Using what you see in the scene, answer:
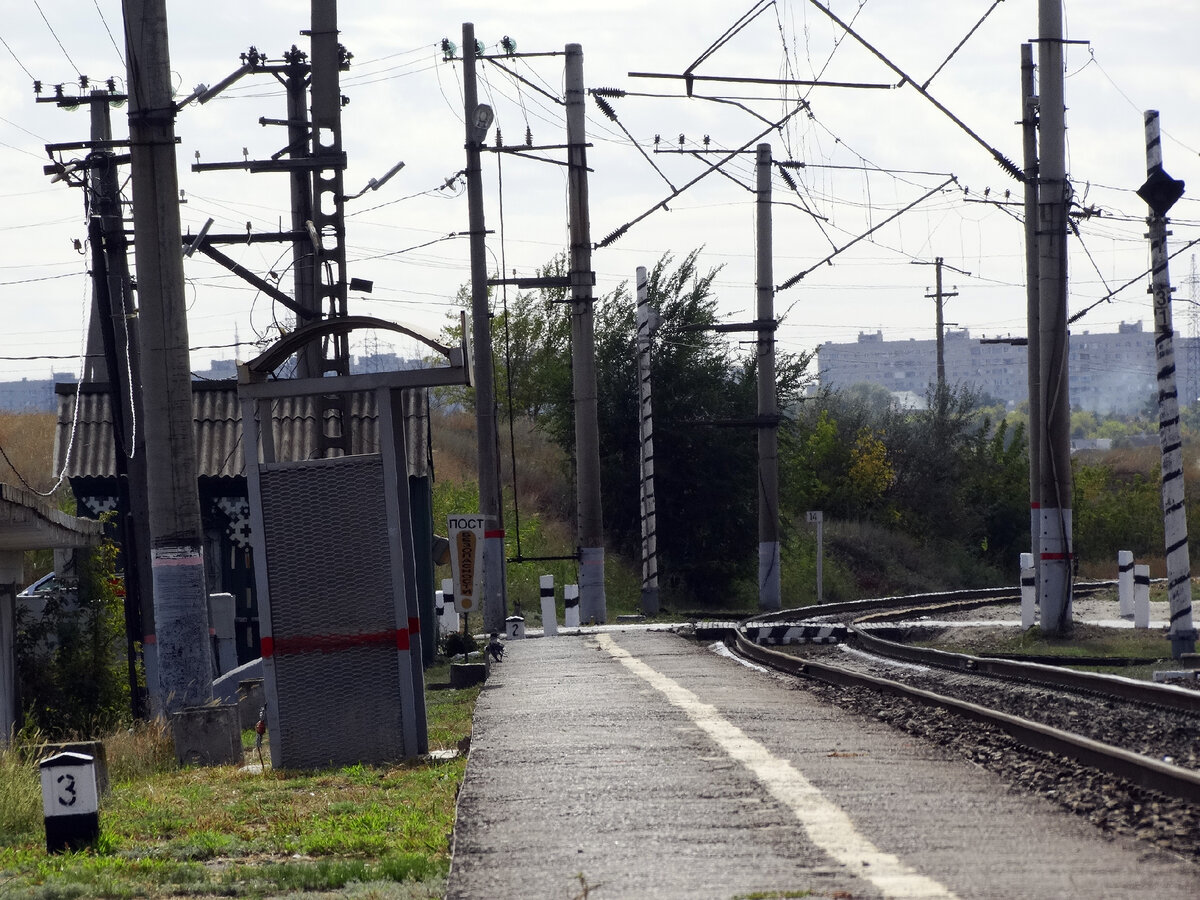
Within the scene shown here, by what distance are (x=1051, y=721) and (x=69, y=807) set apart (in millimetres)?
6404

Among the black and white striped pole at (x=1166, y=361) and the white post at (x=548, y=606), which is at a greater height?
the black and white striped pole at (x=1166, y=361)

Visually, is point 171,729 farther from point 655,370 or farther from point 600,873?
point 655,370

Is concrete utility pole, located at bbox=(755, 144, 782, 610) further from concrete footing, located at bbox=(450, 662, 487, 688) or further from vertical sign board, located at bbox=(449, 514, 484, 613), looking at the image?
concrete footing, located at bbox=(450, 662, 487, 688)

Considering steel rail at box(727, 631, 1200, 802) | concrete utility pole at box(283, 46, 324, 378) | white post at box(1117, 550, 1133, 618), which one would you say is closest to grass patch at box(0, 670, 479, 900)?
steel rail at box(727, 631, 1200, 802)

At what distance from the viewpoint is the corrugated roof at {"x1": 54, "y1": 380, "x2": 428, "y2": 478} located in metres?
25.1

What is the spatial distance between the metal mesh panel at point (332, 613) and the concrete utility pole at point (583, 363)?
1650cm

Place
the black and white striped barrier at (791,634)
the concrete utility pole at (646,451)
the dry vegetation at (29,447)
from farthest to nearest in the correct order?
the dry vegetation at (29,447) < the concrete utility pole at (646,451) < the black and white striped barrier at (791,634)

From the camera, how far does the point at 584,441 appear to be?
88.9 ft

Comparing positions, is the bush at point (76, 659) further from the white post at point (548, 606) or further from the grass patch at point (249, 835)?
the grass patch at point (249, 835)

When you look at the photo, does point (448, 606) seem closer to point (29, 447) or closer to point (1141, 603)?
point (1141, 603)

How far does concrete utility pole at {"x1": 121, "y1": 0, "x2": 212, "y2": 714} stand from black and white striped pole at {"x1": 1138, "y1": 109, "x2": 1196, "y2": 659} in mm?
10946

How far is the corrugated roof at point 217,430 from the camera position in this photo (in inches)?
989

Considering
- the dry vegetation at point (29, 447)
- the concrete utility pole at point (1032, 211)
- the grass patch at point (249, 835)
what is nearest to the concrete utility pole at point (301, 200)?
the grass patch at point (249, 835)

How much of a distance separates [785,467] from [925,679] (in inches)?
1255
